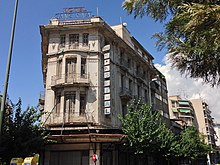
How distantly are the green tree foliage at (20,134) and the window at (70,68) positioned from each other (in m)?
6.39

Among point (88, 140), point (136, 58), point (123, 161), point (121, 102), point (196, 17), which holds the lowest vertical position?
point (123, 161)

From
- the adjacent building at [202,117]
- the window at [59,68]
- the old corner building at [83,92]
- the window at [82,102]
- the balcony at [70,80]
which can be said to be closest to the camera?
the old corner building at [83,92]

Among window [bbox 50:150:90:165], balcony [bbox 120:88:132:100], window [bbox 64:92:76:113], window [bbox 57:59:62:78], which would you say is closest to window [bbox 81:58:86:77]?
window [bbox 57:59:62:78]

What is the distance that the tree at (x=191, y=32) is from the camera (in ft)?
13.5

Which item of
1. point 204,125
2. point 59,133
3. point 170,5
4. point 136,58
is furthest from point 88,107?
point 204,125

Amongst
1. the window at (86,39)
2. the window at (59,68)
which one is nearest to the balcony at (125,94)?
the window at (86,39)

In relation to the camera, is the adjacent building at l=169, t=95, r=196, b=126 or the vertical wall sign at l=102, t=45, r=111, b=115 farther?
the adjacent building at l=169, t=95, r=196, b=126

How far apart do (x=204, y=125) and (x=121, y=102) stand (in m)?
58.7

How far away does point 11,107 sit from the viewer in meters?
15.6

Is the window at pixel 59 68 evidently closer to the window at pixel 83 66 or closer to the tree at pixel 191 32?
the window at pixel 83 66

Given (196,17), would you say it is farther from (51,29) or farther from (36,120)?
(51,29)

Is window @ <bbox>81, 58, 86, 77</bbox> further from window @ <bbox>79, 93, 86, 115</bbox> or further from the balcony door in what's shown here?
window @ <bbox>79, 93, 86, 115</bbox>

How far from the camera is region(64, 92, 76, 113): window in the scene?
839 inches

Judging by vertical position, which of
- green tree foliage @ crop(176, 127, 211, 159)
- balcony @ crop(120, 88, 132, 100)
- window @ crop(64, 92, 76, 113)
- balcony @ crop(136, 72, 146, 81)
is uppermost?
balcony @ crop(136, 72, 146, 81)
